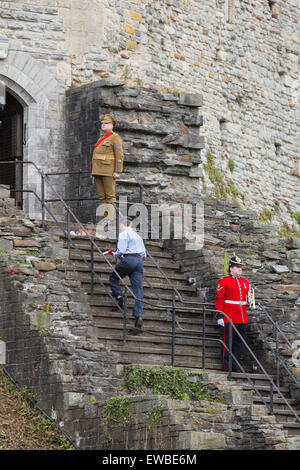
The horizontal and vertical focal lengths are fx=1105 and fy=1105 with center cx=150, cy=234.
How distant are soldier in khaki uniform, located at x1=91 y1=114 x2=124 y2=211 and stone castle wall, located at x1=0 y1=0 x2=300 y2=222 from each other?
2.57m

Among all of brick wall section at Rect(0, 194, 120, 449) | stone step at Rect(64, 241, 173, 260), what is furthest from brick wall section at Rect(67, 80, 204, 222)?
brick wall section at Rect(0, 194, 120, 449)

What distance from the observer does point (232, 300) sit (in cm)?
1639

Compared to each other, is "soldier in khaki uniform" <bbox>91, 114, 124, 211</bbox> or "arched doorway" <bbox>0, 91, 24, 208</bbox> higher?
"arched doorway" <bbox>0, 91, 24, 208</bbox>

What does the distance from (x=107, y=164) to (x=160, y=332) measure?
3856 millimetres

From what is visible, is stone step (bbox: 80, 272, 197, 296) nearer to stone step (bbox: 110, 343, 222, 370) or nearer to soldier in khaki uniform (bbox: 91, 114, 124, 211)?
stone step (bbox: 110, 343, 222, 370)

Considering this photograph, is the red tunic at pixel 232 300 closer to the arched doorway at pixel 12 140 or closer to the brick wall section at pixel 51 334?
the brick wall section at pixel 51 334

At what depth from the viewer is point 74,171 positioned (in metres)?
20.4

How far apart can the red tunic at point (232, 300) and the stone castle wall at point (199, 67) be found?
19.7 ft

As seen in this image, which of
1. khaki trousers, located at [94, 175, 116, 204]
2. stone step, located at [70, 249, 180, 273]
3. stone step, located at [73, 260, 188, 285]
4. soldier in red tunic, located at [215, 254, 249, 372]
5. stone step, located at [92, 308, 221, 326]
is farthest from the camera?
khaki trousers, located at [94, 175, 116, 204]

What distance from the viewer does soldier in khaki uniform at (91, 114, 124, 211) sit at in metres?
18.6

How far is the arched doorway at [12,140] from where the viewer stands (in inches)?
843
